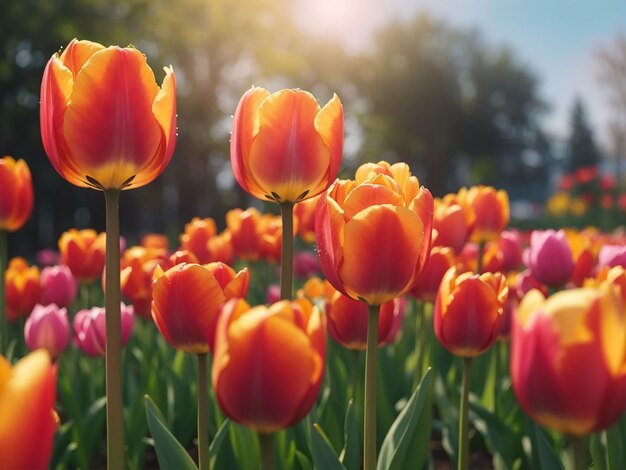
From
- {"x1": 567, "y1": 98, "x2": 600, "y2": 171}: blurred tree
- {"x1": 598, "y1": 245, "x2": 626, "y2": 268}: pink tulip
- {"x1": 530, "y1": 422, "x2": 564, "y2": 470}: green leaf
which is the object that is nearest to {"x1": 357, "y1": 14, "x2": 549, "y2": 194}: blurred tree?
{"x1": 567, "y1": 98, "x2": 600, "y2": 171}: blurred tree

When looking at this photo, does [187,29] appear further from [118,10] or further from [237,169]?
[237,169]

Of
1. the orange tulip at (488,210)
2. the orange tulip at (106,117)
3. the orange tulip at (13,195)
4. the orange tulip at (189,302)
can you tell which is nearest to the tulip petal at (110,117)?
the orange tulip at (106,117)

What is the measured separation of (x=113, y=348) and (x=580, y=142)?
184 ft

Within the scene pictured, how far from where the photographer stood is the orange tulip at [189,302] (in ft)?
3.96

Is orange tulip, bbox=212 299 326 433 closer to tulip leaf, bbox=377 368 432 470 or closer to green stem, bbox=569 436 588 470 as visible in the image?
green stem, bbox=569 436 588 470

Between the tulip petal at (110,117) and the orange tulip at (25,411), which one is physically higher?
the tulip petal at (110,117)

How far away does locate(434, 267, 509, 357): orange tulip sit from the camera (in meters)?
1.33

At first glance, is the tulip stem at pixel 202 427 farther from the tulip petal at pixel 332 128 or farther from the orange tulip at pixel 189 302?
the tulip petal at pixel 332 128

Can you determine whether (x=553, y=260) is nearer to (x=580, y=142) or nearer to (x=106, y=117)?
(x=106, y=117)

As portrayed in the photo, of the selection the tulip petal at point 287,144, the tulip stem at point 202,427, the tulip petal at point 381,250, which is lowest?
the tulip stem at point 202,427

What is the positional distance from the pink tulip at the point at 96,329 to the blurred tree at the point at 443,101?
27706 millimetres

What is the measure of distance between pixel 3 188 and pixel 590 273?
77.4 inches

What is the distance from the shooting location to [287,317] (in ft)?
2.64

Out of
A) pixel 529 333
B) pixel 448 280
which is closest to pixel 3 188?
pixel 448 280
